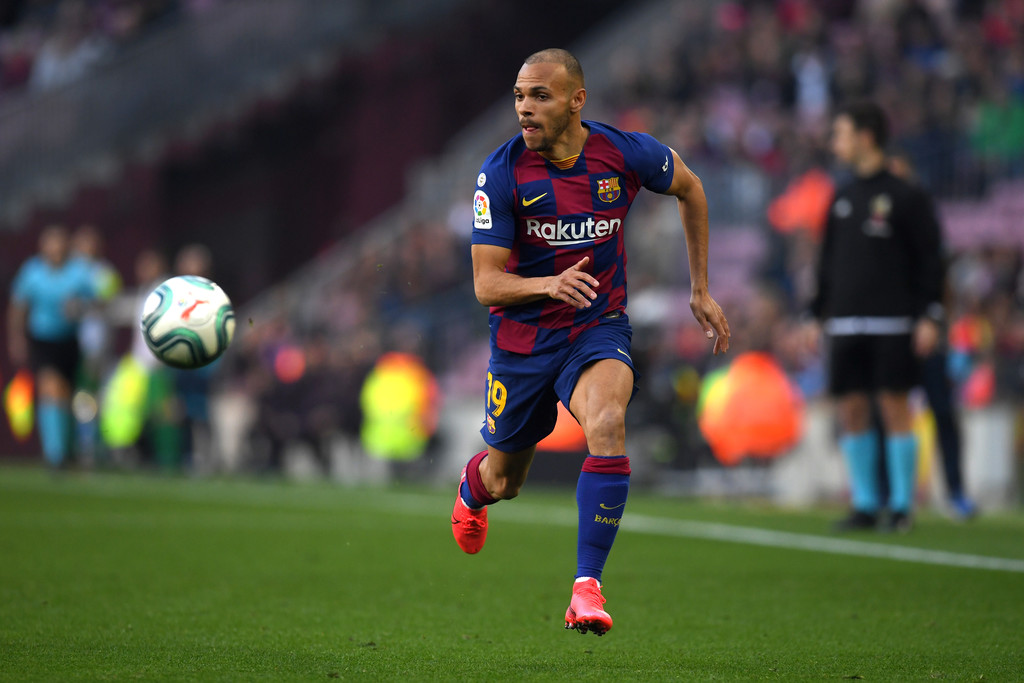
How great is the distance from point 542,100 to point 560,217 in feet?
1.42

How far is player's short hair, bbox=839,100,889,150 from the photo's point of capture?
8.88 m

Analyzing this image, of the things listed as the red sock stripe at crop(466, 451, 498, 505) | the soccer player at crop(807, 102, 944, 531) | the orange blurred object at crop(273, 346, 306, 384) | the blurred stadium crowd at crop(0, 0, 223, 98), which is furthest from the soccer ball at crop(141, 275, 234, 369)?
the blurred stadium crowd at crop(0, 0, 223, 98)

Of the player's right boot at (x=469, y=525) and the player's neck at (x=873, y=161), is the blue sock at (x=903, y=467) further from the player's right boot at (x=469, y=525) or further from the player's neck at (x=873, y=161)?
the player's right boot at (x=469, y=525)

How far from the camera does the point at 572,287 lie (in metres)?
4.91

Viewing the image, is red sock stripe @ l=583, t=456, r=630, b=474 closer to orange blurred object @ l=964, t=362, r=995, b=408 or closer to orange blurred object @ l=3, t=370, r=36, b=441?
orange blurred object @ l=964, t=362, r=995, b=408

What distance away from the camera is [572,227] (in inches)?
211

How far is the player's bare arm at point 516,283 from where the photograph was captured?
4906 mm

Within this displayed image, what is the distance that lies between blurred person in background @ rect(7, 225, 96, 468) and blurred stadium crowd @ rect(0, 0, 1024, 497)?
135 inches

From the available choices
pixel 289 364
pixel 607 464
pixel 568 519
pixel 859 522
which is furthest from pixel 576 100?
pixel 289 364

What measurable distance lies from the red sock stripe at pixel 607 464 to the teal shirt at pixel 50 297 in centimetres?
1015

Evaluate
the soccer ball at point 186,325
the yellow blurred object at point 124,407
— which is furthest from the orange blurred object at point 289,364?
the soccer ball at point 186,325

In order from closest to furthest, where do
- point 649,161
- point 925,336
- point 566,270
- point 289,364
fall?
point 566,270, point 649,161, point 925,336, point 289,364

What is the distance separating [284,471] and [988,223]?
29.7 ft

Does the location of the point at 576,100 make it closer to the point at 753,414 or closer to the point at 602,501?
the point at 602,501
